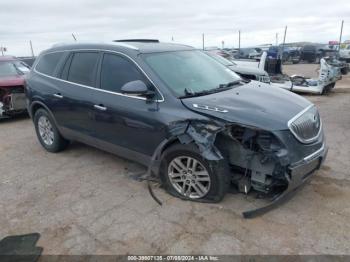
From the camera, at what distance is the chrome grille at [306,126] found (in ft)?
10.7

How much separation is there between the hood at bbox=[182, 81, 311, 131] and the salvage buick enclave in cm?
1

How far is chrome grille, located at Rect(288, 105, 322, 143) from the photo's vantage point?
10.7 ft

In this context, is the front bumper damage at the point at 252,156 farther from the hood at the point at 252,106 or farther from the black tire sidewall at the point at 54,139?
the black tire sidewall at the point at 54,139

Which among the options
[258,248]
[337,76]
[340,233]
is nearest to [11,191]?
[258,248]

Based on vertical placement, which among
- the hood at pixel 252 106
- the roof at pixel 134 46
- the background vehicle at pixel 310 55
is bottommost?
the background vehicle at pixel 310 55

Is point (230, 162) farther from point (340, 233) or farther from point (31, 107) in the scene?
point (31, 107)

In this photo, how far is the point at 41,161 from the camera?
5.27 metres

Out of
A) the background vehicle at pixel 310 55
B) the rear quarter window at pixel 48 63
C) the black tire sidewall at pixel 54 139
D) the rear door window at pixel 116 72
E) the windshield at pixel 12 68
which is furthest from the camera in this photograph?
the background vehicle at pixel 310 55

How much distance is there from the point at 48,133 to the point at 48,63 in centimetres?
120

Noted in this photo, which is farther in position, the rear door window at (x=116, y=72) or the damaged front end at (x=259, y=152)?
the rear door window at (x=116, y=72)

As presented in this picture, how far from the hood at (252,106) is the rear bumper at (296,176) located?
427mm

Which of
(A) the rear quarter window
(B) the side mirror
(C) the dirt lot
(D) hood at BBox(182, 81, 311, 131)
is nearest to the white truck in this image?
(C) the dirt lot

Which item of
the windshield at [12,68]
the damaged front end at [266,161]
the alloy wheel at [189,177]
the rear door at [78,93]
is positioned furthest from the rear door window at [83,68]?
the windshield at [12,68]

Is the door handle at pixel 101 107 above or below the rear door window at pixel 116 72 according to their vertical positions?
below
